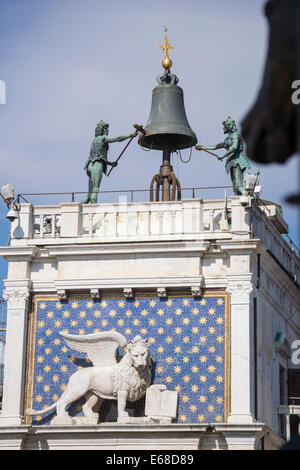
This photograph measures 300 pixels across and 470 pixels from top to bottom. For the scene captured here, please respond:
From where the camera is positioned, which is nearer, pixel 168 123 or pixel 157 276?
pixel 157 276

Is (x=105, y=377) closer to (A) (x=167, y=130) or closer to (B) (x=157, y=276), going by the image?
(B) (x=157, y=276)

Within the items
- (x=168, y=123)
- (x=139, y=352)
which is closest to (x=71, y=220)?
(x=168, y=123)

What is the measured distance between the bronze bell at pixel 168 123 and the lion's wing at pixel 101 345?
6009 mm

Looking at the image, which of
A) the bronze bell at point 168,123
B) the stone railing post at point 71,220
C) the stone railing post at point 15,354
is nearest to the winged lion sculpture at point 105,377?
the stone railing post at point 15,354

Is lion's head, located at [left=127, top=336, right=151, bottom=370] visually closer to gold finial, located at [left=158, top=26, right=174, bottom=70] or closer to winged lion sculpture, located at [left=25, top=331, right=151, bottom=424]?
winged lion sculpture, located at [left=25, top=331, right=151, bottom=424]

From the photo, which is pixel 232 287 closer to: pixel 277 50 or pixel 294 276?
pixel 294 276

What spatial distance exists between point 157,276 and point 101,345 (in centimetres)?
216

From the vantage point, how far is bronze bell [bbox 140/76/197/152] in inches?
1234

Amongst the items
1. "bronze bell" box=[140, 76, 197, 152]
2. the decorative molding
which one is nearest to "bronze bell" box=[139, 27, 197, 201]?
"bronze bell" box=[140, 76, 197, 152]

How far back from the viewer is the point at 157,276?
28.7m

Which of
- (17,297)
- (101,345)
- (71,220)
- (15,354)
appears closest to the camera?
(101,345)

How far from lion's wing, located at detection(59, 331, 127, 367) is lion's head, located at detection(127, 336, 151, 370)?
54 cm
